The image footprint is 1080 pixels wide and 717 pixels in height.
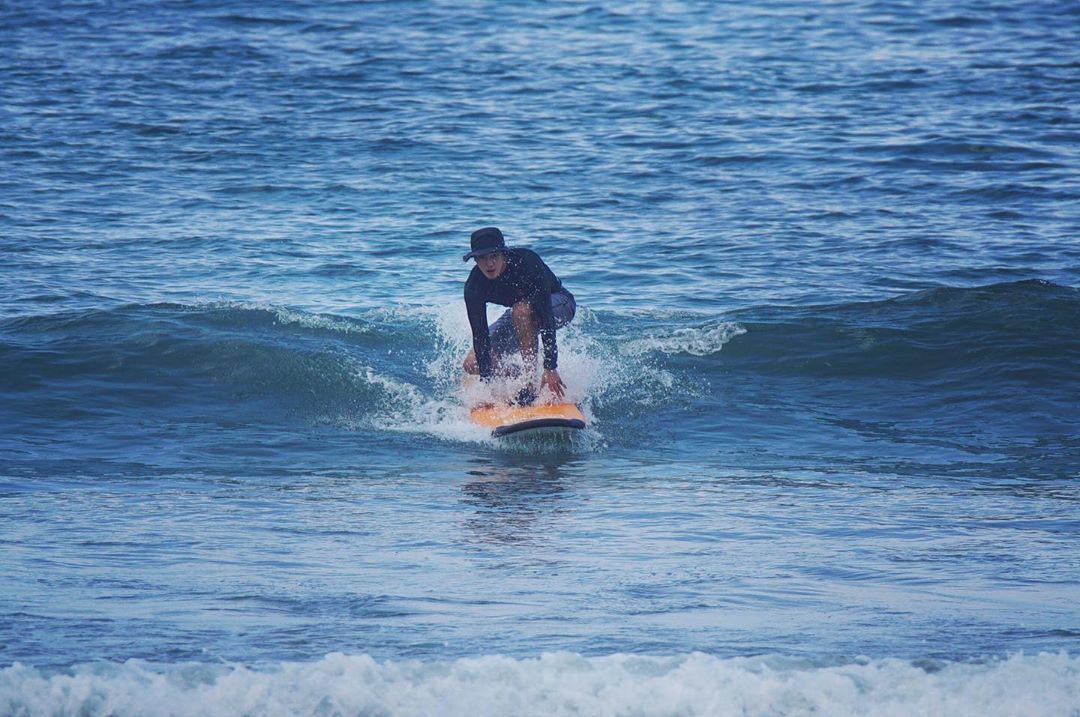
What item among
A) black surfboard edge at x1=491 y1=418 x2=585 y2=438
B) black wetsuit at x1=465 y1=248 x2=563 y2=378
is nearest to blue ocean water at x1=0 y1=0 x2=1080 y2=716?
black surfboard edge at x1=491 y1=418 x2=585 y2=438

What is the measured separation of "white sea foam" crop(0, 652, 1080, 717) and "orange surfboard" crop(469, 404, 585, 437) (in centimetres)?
488

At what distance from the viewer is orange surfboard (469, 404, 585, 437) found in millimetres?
10516

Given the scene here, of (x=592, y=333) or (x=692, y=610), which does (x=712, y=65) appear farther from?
(x=692, y=610)

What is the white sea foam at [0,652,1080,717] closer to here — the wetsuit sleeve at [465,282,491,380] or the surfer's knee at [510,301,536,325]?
the wetsuit sleeve at [465,282,491,380]

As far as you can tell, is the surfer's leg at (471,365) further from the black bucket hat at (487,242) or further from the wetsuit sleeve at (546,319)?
the black bucket hat at (487,242)

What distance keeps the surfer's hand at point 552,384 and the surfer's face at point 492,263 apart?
89cm

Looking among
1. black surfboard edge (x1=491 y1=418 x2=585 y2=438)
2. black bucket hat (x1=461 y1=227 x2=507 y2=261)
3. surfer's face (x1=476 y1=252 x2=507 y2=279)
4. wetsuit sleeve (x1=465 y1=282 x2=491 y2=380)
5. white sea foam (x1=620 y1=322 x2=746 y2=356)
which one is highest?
black bucket hat (x1=461 y1=227 x2=507 y2=261)

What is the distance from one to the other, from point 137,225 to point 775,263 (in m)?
8.36

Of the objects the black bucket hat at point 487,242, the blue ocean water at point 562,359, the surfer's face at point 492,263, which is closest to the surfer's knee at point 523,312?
the surfer's face at point 492,263

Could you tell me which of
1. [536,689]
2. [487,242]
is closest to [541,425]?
[487,242]

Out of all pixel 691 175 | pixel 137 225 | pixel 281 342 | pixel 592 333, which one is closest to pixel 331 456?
pixel 281 342

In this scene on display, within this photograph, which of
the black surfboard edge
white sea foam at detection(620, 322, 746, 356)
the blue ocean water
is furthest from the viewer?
white sea foam at detection(620, 322, 746, 356)

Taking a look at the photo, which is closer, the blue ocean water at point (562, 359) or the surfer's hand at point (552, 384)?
the blue ocean water at point (562, 359)

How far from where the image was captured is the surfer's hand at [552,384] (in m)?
10.9
